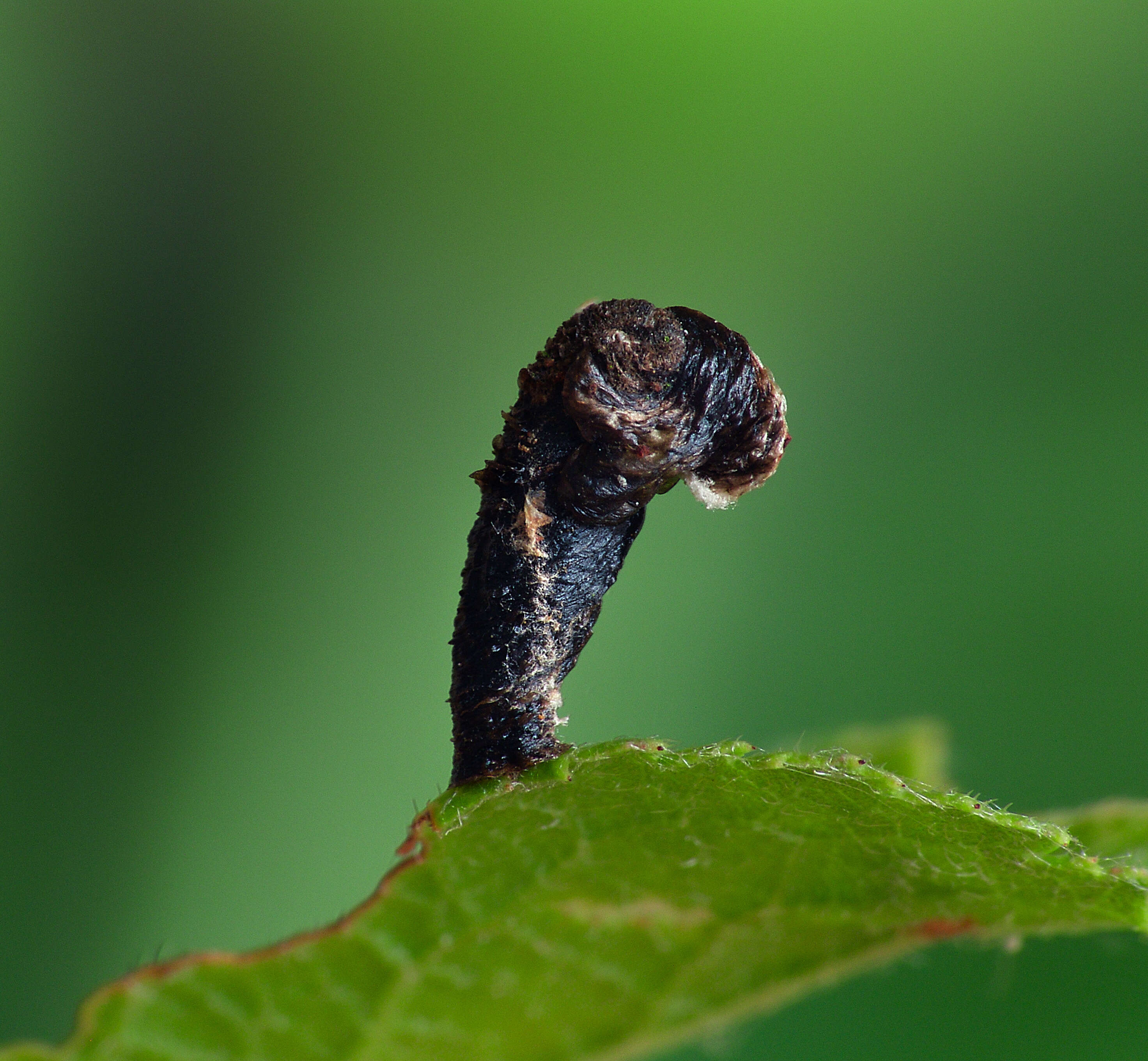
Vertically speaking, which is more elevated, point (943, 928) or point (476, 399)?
point (476, 399)

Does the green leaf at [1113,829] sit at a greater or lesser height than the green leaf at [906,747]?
greater

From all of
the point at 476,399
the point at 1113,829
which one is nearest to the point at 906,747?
the point at 1113,829

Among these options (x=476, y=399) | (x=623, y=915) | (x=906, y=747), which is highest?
(x=476, y=399)

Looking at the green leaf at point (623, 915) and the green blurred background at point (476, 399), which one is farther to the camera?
the green blurred background at point (476, 399)

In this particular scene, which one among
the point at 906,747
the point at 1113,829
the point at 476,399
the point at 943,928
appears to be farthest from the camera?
the point at 476,399

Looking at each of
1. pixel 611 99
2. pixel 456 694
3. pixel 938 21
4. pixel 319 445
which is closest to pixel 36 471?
pixel 319 445

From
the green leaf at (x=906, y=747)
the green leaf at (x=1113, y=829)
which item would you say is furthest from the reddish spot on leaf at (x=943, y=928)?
the green leaf at (x=906, y=747)

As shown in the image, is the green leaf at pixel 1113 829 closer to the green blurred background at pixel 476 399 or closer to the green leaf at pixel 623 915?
the green blurred background at pixel 476 399

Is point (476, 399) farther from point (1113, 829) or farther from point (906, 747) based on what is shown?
point (1113, 829)
